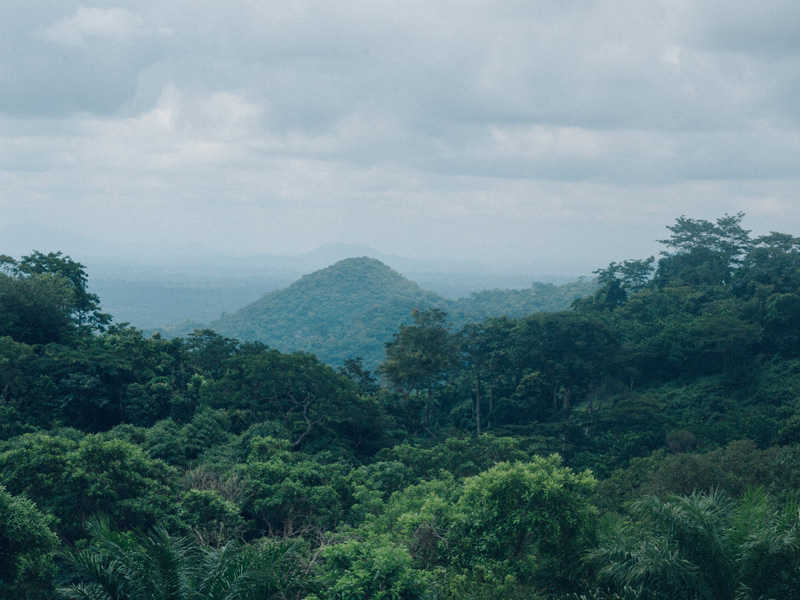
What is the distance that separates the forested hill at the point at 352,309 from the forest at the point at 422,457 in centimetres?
4805

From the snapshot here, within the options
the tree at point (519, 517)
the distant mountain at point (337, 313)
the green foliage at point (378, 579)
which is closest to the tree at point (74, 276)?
the tree at point (519, 517)

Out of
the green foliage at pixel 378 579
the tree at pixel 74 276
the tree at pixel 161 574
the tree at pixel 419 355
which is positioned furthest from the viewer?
the tree at pixel 419 355

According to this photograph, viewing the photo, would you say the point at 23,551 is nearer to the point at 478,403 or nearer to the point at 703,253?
the point at 478,403

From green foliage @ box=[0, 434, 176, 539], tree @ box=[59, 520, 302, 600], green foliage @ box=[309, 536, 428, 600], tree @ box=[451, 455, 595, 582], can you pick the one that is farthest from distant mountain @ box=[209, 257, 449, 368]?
tree @ box=[59, 520, 302, 600]

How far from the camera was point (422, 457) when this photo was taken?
20688 mm

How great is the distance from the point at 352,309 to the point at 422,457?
3652 inches

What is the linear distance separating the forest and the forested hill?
48050 mm

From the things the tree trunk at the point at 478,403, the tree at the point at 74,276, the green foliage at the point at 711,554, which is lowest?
the tree trunk at the point at 478,403

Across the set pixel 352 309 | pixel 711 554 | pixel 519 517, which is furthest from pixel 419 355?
pixel 352 309

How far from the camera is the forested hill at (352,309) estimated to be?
295ft

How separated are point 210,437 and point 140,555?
1318 centimetres

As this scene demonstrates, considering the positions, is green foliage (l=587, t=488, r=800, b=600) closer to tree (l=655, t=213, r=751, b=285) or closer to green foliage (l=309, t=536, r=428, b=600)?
green foliage (l=309, t=536, r=428, b=600)

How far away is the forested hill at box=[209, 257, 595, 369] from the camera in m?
89.8

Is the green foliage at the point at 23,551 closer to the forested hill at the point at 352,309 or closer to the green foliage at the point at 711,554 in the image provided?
the green foliage at the point at 711,554
